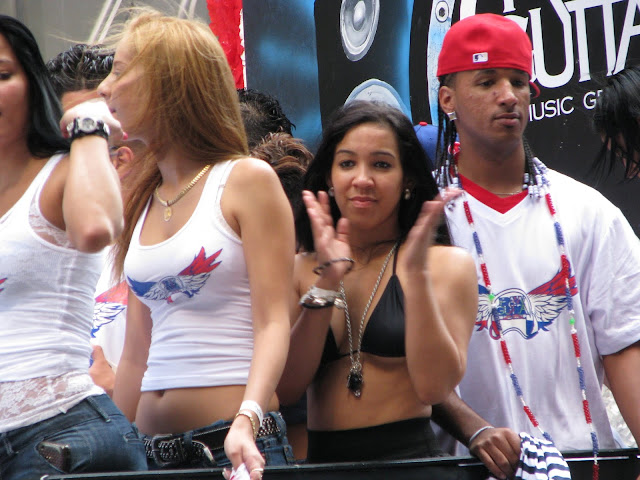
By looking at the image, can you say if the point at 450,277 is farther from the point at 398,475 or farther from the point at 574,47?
the point at 574,47

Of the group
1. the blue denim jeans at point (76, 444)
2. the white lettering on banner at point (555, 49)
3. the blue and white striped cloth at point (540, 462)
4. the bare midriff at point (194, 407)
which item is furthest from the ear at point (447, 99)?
the blue denim jeans at point (76, 444)

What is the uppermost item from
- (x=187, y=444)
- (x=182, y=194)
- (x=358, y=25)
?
(x=358, y=25)

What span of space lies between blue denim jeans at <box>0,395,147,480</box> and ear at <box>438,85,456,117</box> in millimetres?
1442

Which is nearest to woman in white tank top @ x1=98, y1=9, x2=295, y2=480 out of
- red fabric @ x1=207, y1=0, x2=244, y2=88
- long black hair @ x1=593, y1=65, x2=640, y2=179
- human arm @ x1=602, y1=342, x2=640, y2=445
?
human arm @ x1=602, y1=342, x2=640, y2=445

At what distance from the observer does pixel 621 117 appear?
115 inches

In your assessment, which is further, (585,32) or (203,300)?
(585,32)

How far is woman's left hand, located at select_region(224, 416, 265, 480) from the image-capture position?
162 centimetres

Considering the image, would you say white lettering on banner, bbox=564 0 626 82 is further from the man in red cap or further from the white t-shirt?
the white t-shirt

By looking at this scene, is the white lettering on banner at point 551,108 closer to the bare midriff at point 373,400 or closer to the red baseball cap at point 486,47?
the red baseball cap at point 486,47

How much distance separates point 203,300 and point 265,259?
0.55 ft

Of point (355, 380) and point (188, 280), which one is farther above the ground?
point (188, 280)

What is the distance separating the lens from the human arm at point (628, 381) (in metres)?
2.46

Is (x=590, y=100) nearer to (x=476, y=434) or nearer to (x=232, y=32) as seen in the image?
(x=476, y=434)

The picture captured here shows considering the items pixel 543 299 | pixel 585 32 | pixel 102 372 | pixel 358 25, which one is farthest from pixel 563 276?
pixel 358 25
